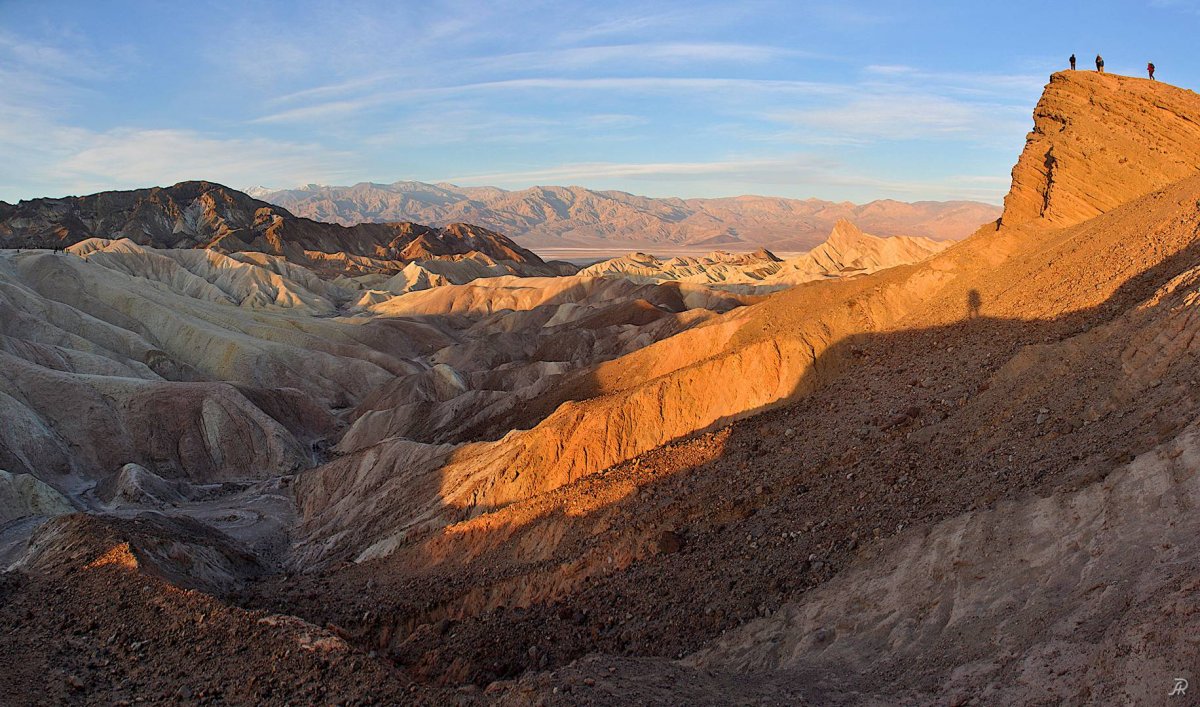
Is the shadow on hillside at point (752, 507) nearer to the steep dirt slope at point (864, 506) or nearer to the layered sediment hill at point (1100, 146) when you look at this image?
the steep dirt slope at point (864, 506)

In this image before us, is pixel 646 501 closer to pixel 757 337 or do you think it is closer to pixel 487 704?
pixel 487 704

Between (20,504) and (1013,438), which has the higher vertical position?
(1013,438)

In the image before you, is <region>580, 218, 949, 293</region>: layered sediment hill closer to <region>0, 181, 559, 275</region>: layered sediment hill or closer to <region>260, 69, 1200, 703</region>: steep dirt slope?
<region>0, 181, 559, 275</region>: layered sediment hill

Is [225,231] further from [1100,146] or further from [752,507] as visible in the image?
[752,507]

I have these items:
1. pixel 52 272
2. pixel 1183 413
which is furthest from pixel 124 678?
pixel 52 272

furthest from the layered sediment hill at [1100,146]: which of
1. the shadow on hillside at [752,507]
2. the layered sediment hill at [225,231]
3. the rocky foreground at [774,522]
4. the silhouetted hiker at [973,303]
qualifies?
the layered sediment hill at [225,231]


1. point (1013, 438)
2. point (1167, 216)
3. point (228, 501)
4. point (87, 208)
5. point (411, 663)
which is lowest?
point (228, 501)

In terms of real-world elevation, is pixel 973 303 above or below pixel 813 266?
below

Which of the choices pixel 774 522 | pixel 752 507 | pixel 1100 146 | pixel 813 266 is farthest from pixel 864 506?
pixel 813 266
